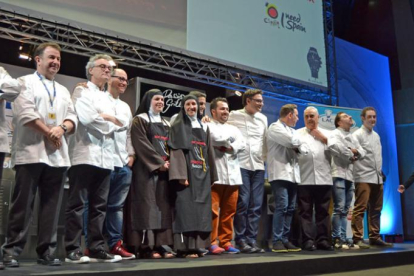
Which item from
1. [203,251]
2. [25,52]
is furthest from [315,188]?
[25,52]

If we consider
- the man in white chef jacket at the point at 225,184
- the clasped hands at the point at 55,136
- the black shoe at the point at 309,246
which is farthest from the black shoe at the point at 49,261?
the black shoe at the point at 309,246

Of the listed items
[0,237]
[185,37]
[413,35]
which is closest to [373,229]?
[185,37]

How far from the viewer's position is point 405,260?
182 inches

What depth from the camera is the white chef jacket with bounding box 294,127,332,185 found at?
15.2 ft

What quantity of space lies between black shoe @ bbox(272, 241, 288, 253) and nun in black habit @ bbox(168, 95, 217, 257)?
0.85 metres

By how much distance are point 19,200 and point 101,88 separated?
1.07m

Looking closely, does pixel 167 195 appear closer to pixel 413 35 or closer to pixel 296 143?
pixel 296 143

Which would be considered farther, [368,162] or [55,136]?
[368,162]

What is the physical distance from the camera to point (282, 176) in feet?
14.3

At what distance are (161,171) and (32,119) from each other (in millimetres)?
1220

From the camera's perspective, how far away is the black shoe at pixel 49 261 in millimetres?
2779

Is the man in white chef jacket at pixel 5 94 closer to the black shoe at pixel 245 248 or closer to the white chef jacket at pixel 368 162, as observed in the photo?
the black shoe at pixel 245 248

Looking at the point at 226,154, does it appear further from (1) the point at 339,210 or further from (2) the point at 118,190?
(1) the point at 339,210

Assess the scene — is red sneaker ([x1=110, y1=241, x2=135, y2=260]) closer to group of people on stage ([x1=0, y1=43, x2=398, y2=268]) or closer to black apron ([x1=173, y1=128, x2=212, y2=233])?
group of people on stage ([x1=0, y1=43, x2=398, y2=268])
